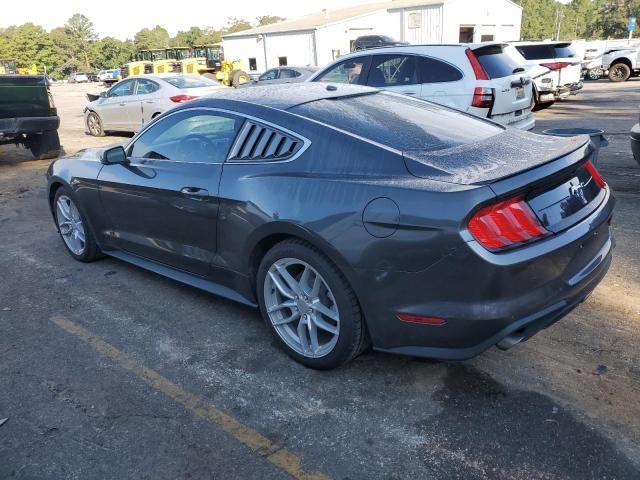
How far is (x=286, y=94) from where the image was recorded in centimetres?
375

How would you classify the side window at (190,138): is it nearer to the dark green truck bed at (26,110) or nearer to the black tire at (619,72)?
the dark green truck bed at (26,110)

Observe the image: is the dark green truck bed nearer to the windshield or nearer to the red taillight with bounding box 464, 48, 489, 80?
the windshield

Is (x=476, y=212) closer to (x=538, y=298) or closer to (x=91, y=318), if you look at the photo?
(x=538, y=298)

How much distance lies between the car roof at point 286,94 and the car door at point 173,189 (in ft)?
0.54

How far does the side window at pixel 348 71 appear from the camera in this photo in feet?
29.0

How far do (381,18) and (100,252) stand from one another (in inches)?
1499

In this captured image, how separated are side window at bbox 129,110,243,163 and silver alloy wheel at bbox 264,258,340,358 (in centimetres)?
90

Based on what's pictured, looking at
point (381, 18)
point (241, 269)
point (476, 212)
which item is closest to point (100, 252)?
point (241, 269)

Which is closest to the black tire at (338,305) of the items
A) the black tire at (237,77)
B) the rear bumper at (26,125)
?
the rear bumper at (26,125)

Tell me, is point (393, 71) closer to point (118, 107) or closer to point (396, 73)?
point (396, 73)

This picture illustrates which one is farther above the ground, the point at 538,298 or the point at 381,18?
the point at 381,18

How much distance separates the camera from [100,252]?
5.07 m

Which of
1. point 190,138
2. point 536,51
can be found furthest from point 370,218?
point 536,51

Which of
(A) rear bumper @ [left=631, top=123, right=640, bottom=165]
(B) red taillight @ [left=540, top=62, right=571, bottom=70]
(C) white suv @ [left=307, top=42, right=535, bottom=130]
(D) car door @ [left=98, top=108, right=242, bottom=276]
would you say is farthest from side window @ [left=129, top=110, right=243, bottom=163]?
(B) red taillight @ [left=540, top=62, right=571, bottom=70]
